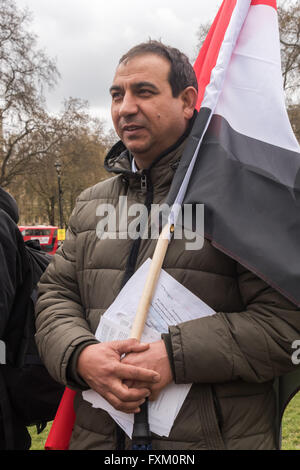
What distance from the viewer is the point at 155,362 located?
5.11ft

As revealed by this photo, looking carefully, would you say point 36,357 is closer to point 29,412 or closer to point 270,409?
point 29,412

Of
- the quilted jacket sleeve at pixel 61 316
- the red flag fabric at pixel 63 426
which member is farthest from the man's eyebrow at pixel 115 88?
the red flag fabric at pixel 63 426

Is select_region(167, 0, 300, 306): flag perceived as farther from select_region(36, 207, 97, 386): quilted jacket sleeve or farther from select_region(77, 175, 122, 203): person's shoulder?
select_region(36, 207, 97, 386): quilted jacket sleeve

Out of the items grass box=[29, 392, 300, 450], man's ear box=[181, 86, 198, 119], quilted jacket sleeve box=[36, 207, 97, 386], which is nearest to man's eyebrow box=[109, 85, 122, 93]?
man's ear box=[181, 86, 198, 119]

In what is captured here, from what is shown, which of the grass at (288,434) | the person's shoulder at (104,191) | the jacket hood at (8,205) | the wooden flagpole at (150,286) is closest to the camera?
the wooden flagpole at (150,286)

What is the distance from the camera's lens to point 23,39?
67.1 feet

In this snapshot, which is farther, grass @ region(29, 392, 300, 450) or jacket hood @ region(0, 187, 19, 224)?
grass @ region(29, 392, 300, 450)

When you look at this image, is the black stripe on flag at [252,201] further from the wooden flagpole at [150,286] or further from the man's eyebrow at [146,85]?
the man's eyebrow at [146,85]

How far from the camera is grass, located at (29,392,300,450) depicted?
12.4 feet

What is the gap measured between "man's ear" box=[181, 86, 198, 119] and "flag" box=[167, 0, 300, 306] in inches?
2.6

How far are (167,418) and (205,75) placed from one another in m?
1.52

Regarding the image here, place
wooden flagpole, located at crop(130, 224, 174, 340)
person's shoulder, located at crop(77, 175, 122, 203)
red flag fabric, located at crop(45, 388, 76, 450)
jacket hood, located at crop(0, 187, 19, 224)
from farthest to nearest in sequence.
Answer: jacket hood, located at crop(0, 187, 19, 224), person's shoulder, located at crop(77, 175, 122, 203), red flag fabric, located at crop(45, 388, 76, 450), wooden flagpole, located at crop(130, 224, 174, 340)

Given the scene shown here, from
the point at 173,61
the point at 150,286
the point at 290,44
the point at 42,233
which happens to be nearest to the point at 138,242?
the point at 150,286

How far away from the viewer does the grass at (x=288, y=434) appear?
379 cm
